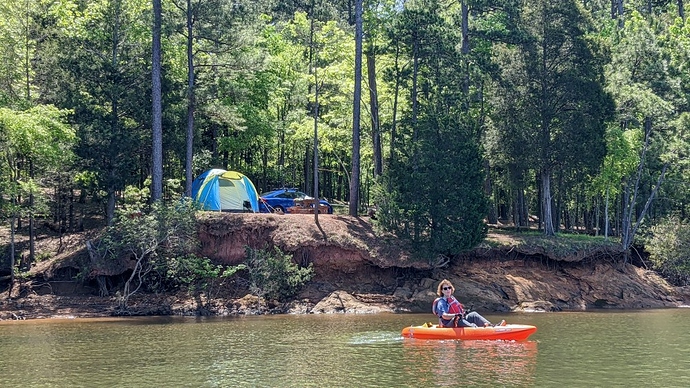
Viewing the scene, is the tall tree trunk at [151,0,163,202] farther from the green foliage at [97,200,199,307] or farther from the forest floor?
the forest floor

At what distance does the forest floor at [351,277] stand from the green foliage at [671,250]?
1.26 metres

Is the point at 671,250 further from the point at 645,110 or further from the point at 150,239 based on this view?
the point at 150,239

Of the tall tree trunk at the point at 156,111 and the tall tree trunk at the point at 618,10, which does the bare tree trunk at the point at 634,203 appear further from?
the tall tree trunk at the point at 156,111

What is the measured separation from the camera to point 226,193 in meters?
36.5

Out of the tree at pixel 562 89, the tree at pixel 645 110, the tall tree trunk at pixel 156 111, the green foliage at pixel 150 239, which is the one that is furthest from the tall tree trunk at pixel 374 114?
Answer: the tree at pixel 645 110

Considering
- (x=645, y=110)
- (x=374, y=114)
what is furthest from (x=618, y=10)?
(x=374, y=114)

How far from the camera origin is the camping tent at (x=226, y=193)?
118 ft

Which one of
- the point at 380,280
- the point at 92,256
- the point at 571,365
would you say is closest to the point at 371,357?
the point at 571,365

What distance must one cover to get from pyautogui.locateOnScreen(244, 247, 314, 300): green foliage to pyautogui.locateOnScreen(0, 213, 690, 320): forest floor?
436mm

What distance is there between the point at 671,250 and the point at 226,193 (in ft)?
74.8

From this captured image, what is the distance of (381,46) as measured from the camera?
37562 mm

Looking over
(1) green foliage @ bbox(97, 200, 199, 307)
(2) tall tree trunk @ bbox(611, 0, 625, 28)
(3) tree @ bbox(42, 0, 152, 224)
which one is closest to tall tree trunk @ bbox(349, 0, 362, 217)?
(1) green foliage @ bbox(97, 200, 199, 307)

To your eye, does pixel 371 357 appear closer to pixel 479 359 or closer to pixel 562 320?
pixel 479 359

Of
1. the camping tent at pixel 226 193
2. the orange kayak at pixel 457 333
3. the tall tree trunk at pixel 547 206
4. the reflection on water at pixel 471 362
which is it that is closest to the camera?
the reflection on water at pixel 471 362
